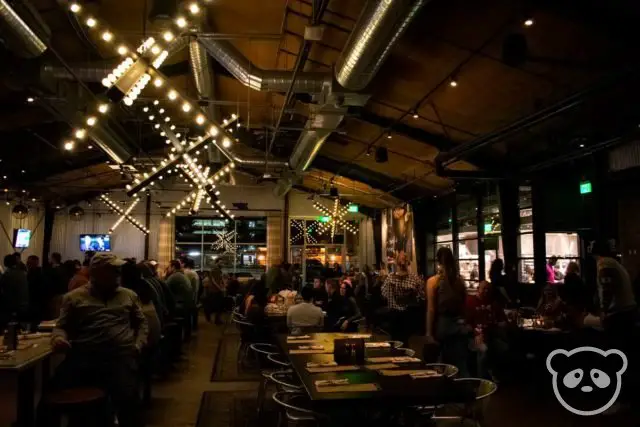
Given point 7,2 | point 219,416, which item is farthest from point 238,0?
point 219,416

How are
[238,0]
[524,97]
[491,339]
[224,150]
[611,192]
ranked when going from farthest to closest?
[224,150] → [611,192] → [524,97] → [238,0] → [491,339]

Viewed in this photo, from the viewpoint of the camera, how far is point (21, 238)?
1521 centimetres

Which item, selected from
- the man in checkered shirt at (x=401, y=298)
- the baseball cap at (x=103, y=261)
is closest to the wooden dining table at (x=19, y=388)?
A: the baseball cap at (x=103, y=261)

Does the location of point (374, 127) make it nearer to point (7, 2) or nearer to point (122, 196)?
point (7, 2)

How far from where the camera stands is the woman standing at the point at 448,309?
5254mm

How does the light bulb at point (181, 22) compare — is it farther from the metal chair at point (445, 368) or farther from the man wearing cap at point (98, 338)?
the metal chair at point (445, 368)

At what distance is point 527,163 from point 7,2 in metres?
8.04

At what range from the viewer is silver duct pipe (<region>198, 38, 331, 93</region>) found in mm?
7488

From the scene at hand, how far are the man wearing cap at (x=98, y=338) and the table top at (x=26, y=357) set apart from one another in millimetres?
191

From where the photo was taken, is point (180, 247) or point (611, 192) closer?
point (611, 192)

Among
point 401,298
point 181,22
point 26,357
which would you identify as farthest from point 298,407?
point 401,298

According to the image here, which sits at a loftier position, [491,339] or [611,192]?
[611,192]

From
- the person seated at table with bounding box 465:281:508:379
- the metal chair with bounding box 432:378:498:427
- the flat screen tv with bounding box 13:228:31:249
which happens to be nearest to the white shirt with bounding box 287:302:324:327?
the person seated at table with bounding box 465:281:508:379

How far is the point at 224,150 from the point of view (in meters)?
11.2
